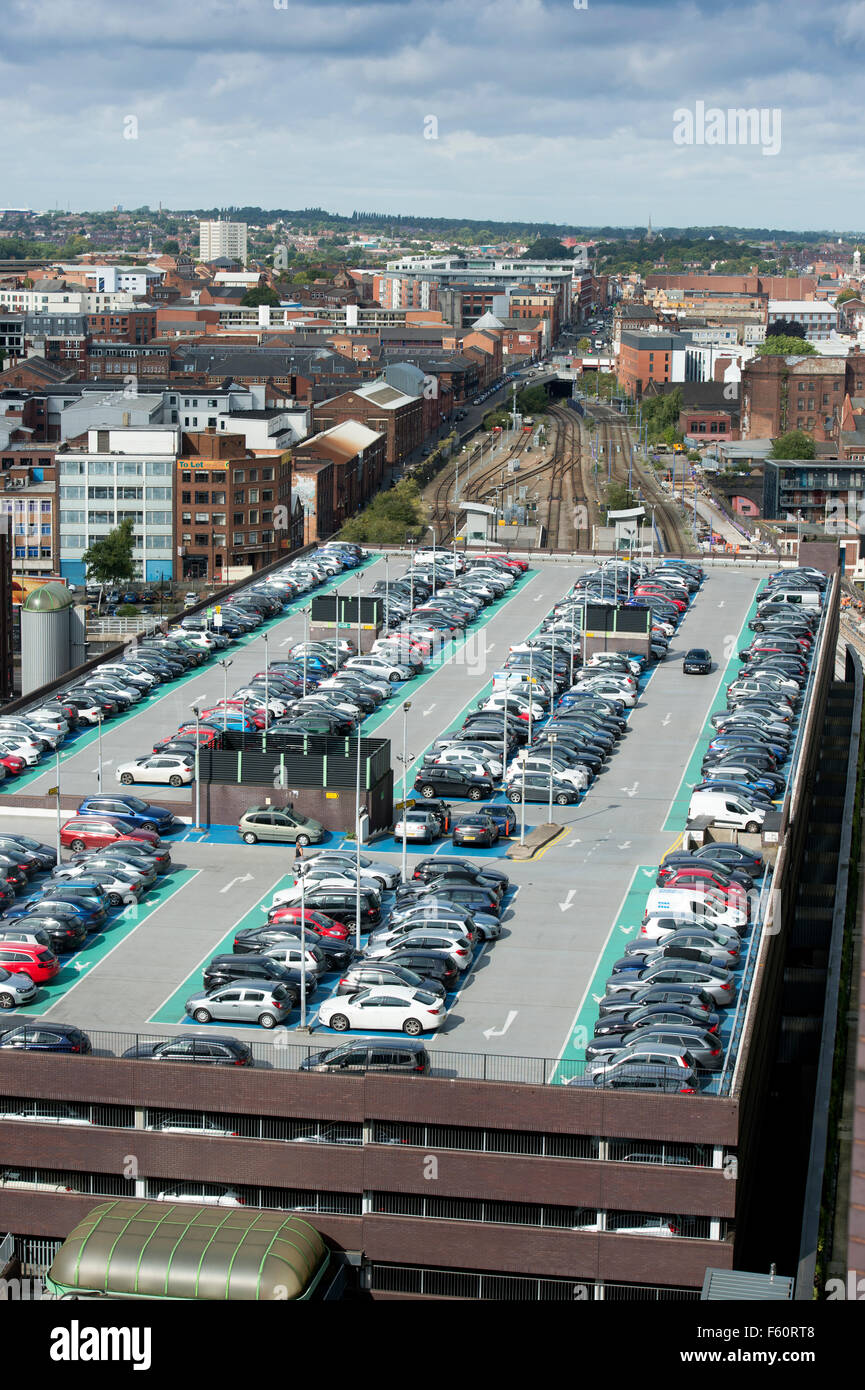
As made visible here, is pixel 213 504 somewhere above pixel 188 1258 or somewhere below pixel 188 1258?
above

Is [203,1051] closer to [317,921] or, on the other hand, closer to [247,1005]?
[247,1005]

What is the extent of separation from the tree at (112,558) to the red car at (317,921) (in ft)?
183

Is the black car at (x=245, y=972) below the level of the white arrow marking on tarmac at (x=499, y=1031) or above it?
above

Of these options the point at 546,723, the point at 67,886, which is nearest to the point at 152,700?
the point at 546,723

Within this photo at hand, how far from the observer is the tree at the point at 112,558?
83500mm

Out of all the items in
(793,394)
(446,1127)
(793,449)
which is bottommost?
(446,1127)

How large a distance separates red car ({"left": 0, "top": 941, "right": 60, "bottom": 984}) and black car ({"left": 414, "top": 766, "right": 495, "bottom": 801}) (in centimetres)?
1210

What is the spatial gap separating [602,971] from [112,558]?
5889 centimetres

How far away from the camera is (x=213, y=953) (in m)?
29.5

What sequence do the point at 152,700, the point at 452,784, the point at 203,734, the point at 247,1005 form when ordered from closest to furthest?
1. the point at 247,1005
2. the point at 452,784
3. the point at 203,734
4. the point at 152,700

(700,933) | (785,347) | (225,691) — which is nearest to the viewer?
(700,933)

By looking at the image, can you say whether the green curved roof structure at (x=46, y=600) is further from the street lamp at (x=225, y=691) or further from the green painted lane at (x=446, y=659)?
the green painted lane at (x=446, y=659)

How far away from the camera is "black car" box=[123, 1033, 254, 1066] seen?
78.9 ft

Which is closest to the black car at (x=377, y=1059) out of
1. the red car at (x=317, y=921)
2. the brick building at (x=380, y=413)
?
the red car at (x=317, y=921)
